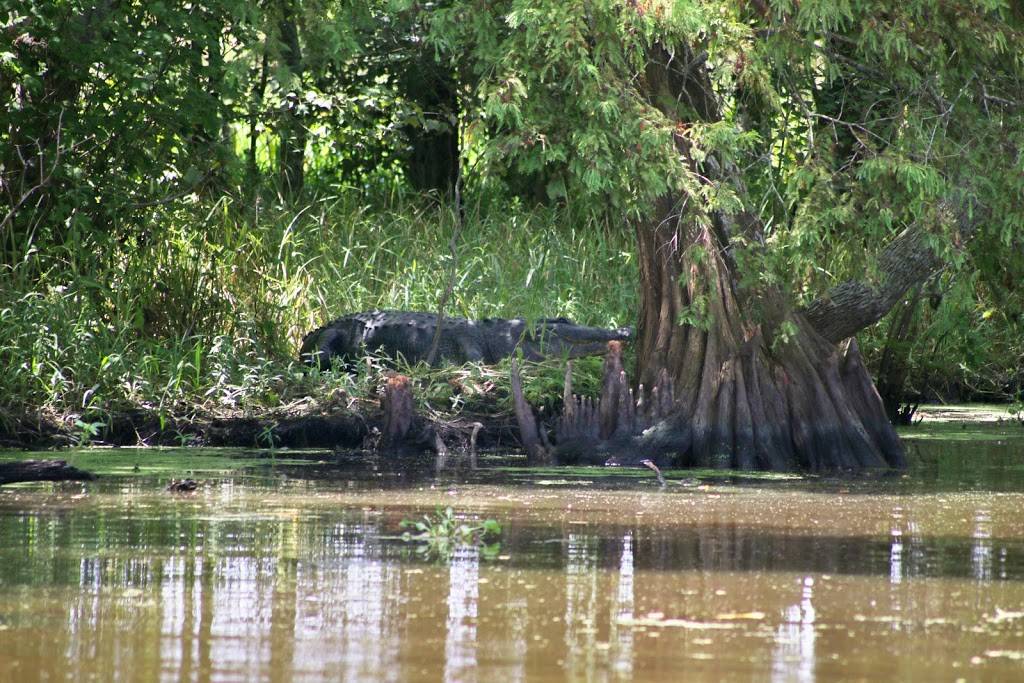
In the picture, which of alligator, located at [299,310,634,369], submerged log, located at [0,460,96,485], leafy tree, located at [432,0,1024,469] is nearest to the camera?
submerged log, located at [0,460,96,485]

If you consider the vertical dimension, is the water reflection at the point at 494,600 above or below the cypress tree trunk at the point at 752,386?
below

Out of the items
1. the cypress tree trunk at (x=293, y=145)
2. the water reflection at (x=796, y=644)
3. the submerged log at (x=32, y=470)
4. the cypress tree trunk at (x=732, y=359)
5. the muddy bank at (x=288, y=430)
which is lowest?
the water reflection at (x=796, y=644)

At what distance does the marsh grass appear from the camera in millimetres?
10844

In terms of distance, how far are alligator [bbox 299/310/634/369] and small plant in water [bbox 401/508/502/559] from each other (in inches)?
209

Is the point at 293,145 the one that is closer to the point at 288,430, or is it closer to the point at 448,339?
the point at 448,339

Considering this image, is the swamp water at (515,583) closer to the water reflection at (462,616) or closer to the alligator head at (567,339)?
the water reflection at (462,616)

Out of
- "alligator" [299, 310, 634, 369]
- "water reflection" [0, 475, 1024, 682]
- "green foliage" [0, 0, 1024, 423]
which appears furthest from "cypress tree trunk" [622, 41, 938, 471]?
"water reflection" [0, 475, 1024, 682]

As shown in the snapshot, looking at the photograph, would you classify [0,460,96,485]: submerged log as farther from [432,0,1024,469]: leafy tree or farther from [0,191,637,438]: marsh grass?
[432,0,1024,469]: leafy tree

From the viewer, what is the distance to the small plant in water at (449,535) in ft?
19.6

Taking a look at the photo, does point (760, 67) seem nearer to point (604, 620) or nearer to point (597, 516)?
point (597, 516)

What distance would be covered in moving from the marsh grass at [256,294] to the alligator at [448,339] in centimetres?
27

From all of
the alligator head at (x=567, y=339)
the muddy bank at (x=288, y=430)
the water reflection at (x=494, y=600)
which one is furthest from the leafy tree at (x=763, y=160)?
the water reflection at (x=494, y=600)

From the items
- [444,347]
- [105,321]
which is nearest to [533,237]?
[444,347]

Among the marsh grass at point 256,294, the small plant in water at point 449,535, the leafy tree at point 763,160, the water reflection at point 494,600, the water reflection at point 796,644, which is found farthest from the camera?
the marsh grass at point 256,294
